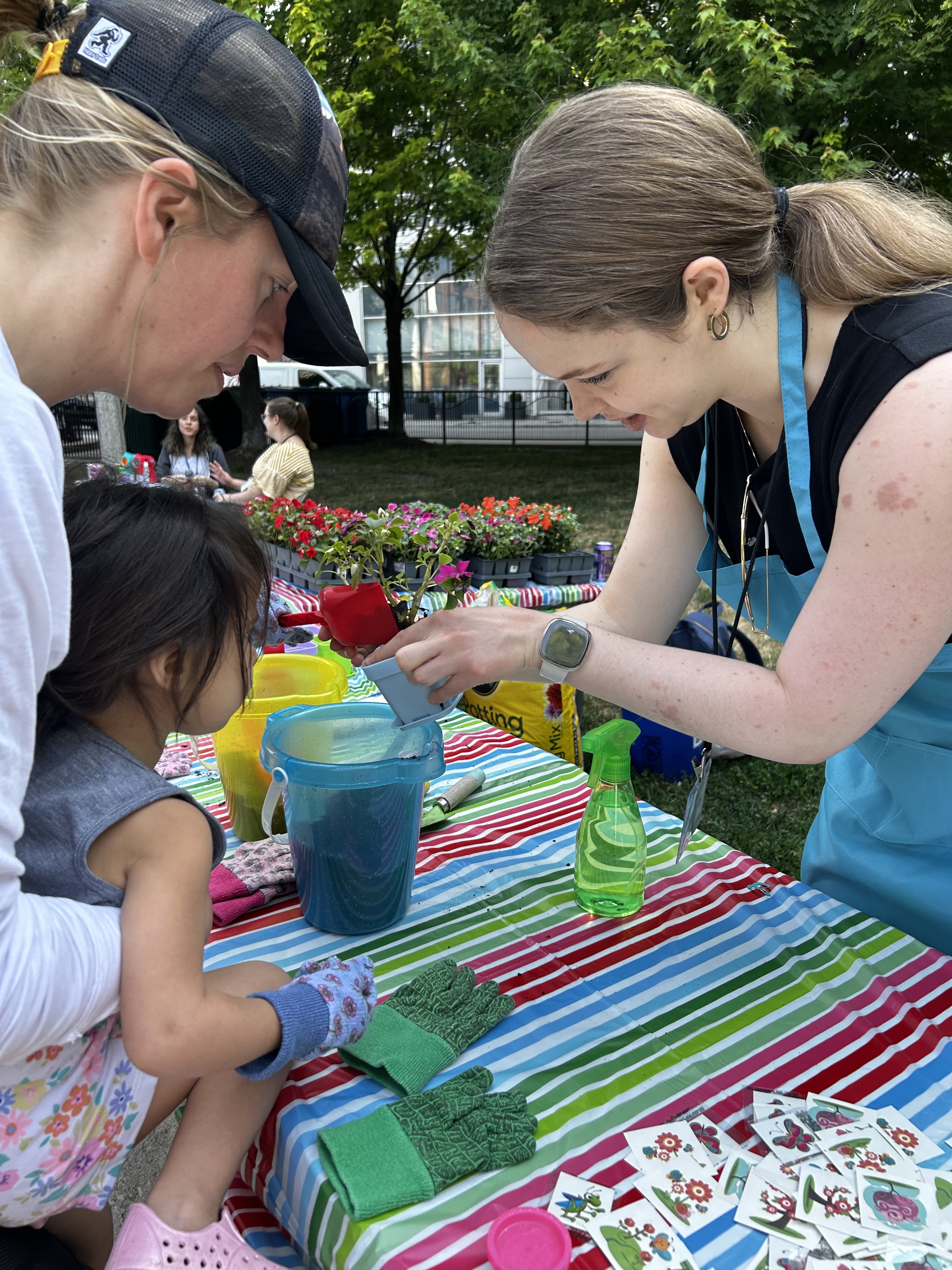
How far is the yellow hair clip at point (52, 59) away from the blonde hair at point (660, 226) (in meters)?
0.59

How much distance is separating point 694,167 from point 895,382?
397 millimetres

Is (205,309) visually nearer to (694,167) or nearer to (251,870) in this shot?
(694,167)

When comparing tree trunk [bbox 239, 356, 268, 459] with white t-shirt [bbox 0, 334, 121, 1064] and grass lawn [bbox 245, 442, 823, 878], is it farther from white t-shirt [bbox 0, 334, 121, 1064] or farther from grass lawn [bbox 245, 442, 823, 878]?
white t-shirt [bbox 0, 334, 121, 1064]

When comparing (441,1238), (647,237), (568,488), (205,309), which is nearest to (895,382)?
(647,237)

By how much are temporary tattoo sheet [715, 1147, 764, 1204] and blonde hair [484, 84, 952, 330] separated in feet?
3.43

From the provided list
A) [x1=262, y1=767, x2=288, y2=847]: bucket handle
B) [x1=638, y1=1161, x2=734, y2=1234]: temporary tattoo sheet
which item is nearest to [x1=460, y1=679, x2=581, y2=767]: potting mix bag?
[x1=262, y1=767, x2=288, y2=847]: bucket handle

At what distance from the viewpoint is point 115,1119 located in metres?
1.08

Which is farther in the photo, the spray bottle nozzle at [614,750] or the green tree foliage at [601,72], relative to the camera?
the green tree foliage at [601,72]

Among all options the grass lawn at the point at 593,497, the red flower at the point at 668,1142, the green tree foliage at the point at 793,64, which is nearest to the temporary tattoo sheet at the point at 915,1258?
the red flower at the point at 668,1142

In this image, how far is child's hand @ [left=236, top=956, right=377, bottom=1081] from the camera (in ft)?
3.52

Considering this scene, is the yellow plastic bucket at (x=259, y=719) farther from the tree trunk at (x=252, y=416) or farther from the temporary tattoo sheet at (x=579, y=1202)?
the tree trunk at (x=252, y=416)

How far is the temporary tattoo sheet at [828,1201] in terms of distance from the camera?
36.0 inches

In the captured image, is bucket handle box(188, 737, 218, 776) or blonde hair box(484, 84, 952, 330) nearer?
blonde hair box(484, 84, 952, 330)

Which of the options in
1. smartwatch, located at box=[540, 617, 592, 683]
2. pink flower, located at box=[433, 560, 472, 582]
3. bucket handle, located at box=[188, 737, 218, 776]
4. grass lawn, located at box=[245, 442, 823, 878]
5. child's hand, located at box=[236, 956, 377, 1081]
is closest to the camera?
child's hand, located at box=[236, 956, 377, 1081]
